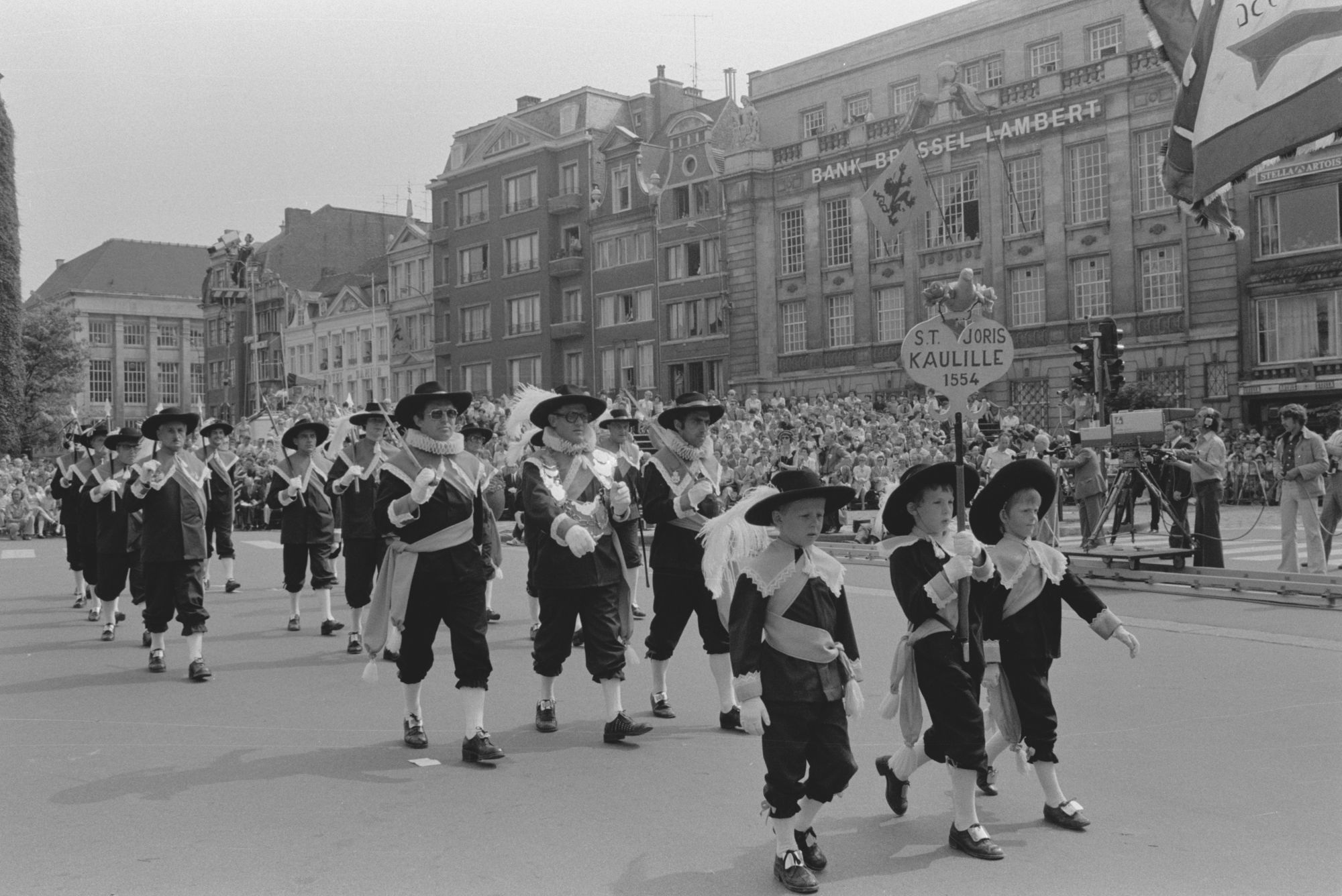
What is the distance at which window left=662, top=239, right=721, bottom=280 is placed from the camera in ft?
170

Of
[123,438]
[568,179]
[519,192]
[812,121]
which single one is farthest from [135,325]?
[123,438]

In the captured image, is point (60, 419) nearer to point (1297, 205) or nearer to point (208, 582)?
point (208, 582)

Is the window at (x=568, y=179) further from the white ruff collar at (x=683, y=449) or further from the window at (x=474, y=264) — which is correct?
the white ruff collar at (x=683, y=449)

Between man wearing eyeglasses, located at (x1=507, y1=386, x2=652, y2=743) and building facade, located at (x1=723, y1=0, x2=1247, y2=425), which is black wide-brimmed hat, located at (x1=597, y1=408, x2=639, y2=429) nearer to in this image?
man wearing eyeglasses, located at (x1=507, y1=386, x2=652, y2=743)

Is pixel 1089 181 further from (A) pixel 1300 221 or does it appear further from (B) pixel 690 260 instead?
(B) pixel 690 260

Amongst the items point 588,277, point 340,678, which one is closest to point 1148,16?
point 340,678

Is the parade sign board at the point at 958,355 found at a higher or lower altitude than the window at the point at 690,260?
lower

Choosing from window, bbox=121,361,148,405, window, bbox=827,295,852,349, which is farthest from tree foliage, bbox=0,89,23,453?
window, bbox=121,361,148,405

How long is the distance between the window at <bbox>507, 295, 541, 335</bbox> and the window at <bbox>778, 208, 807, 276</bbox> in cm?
1639

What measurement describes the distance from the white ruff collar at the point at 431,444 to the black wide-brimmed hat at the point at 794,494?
2691mm

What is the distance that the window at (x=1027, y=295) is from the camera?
4031 centimetres

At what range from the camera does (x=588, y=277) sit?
58531 mm

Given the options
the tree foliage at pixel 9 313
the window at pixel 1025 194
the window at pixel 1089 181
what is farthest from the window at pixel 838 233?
the tree foliage at pixel 9 313

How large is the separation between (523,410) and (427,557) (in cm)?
130
